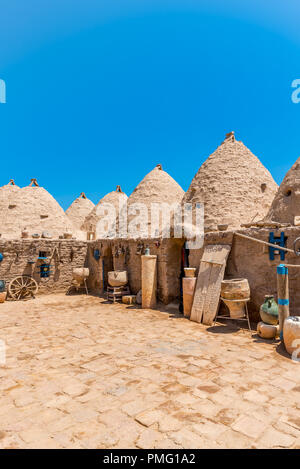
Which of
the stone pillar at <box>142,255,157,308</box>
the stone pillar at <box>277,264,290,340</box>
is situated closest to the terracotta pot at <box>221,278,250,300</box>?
the stone pillar at <box>277,264,290,340</box>

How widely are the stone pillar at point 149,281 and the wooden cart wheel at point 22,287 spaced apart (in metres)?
4.80

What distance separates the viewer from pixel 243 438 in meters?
2.53

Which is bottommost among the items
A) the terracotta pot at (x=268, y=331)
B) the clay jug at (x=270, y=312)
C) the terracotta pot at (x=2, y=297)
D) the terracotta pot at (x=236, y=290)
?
the terracotta pot at (x=2, y=297)

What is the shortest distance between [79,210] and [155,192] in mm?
A: 13445

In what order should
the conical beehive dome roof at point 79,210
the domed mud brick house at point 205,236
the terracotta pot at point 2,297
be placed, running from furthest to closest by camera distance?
1. the conical beehive dome roof at point 79,210
2. the terracotta pot at point 2,297
3. the domed mud brick house at point 205,236

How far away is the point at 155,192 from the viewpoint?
17094mm

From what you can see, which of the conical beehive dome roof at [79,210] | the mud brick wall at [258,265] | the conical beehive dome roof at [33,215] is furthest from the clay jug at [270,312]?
the conical beehive dome roof at [79,210]

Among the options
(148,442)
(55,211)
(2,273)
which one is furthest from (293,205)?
(55,211)

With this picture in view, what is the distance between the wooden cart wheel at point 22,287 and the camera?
10.3m

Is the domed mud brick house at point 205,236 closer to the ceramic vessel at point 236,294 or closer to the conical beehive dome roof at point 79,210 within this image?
the ceramic vessel at point 236,294

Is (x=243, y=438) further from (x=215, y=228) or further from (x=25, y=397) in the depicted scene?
(x=215, y=228)

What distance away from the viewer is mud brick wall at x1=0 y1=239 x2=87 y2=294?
34.5 ft

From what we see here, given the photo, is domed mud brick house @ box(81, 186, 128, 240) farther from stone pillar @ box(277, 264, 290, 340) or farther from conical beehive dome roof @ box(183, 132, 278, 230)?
stone pillar @ box(277, 264, 290, 340)

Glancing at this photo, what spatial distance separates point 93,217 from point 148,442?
2134cm
